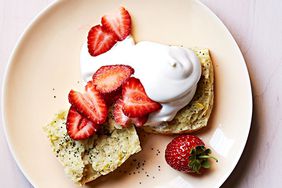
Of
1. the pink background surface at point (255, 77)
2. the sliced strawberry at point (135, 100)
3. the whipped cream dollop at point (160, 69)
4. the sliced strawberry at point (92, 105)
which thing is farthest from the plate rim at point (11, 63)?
the sliced strawberry at point (135, 100)

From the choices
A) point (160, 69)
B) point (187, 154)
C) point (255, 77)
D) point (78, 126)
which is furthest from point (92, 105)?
point (255, 77)

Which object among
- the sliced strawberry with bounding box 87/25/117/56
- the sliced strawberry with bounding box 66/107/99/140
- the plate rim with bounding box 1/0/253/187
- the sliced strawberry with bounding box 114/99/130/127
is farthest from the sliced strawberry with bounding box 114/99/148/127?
the plate rim with bounding box 1/0/253/187

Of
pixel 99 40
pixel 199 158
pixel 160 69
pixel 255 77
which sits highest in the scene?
pixel 99 40

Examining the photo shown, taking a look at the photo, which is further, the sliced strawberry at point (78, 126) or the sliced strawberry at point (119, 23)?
the sliced strawberry at point (119, 23)

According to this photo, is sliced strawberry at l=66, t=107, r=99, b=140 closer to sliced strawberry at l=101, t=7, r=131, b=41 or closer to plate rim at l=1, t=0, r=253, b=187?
plate rim at l=1, t=0, r=253, b=187

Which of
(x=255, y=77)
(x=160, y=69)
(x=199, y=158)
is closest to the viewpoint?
(x=160, y=69)

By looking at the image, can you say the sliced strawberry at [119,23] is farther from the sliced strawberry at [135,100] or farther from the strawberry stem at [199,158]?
the strawberry stem at [199,158]

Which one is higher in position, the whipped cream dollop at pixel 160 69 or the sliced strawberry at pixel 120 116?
the whipped cream dollop at pixel 160 69

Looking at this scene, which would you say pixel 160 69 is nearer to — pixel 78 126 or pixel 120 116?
pixel 120 116
